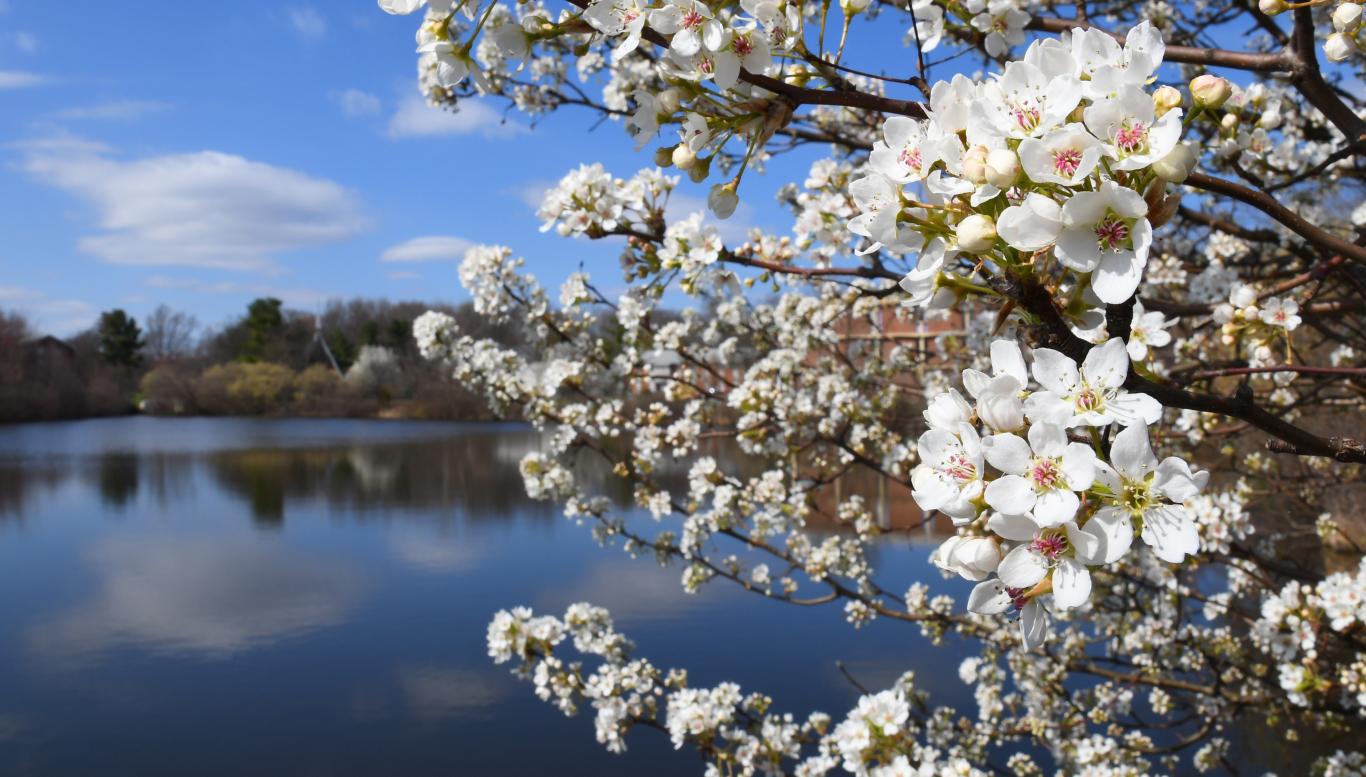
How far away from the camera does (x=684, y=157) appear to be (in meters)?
0.98

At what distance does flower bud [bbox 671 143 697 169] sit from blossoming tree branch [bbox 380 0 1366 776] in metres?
0.01

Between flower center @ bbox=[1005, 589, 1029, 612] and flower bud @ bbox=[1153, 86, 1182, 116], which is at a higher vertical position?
flower bud @ bbox=[1153, 86, 1182, 116]

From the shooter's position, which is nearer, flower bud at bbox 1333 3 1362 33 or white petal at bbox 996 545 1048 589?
white petal at bbox 996 545 1048 589

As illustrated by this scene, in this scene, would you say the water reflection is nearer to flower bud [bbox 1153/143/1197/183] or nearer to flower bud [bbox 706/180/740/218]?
flower bud [bbox 706/180/740/218]

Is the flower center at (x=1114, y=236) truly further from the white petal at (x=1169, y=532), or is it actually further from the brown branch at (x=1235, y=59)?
the brown branch at (x=1235, y=59)

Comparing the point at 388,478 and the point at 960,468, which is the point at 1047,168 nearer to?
the point at 960,468

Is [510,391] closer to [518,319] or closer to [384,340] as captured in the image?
[518,319]

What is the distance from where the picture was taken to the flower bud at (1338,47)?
3.74 feet

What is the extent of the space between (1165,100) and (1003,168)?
15cm

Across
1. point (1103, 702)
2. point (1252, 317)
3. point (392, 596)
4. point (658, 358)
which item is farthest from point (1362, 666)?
point (392, 596)

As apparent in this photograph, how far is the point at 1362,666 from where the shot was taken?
2152 mm

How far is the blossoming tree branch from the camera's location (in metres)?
0.66

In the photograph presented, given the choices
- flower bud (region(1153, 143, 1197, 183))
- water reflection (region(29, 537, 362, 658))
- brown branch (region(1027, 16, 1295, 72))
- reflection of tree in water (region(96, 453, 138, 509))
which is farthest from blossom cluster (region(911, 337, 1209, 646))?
reflection of tree in water (region(96, 453, 138, 509))

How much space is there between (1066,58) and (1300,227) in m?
0.35
